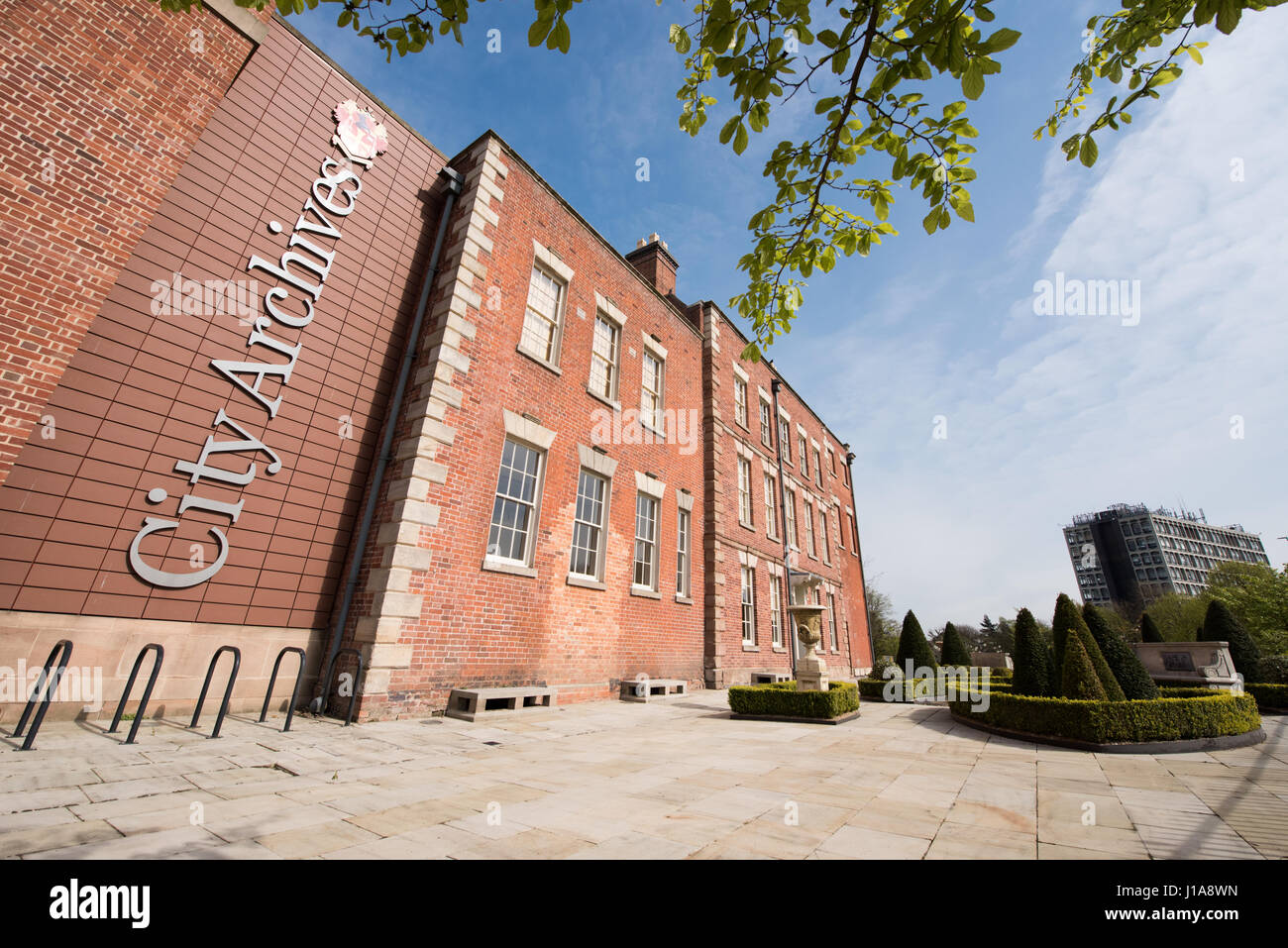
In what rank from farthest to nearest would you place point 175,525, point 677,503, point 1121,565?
point 1121,565, point 677,503, point 175,525

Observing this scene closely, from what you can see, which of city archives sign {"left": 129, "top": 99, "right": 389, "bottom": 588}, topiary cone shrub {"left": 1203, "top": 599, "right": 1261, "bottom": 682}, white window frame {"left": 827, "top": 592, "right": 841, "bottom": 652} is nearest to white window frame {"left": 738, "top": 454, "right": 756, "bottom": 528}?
white window frame {"left": 827, "top": 592, "right": 841, "bottom": 652}

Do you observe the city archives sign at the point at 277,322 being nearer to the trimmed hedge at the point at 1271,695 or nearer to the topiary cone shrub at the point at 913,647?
the topiary cone shrub at the point at 913,647

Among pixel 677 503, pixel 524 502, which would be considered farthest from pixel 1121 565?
pixel 524 502

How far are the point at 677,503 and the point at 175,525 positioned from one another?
32.6 feet

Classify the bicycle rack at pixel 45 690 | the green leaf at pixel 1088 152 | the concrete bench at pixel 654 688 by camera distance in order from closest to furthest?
the green leaf at pixel 1088 152 → the bicycle rack at pixel 45 690 → the concrete bench at pixel 654 688

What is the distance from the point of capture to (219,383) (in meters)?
6.53

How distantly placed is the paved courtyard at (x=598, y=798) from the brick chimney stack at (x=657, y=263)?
13.9 metres

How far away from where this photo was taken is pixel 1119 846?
290cm

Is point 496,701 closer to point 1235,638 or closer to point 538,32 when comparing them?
point 538,32

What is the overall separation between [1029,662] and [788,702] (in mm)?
3932

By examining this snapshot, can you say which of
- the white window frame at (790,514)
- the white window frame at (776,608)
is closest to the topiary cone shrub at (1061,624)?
the white window frame at (776,608)

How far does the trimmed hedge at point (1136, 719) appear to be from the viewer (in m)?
6.30
